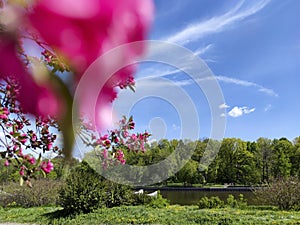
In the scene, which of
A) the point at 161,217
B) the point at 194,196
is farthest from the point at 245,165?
the point at 161,217

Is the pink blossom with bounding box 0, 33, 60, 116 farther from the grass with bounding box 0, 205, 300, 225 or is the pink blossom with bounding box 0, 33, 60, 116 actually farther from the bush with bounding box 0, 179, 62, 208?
the bush with bounding box 0, 179, 62, 208

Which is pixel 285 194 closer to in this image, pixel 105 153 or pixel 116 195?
pixel 116 195

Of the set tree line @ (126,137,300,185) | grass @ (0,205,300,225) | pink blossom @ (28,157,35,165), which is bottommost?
grass @ (0,205,300,225)

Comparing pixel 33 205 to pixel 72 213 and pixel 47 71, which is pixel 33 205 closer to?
pixel 72 213

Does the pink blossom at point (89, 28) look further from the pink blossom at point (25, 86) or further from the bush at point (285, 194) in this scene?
the bush at point (285, 194)

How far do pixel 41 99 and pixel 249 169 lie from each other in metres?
38.7

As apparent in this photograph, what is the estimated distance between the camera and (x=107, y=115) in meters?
0.29

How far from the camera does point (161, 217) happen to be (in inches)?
347

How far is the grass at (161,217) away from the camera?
8094 mm

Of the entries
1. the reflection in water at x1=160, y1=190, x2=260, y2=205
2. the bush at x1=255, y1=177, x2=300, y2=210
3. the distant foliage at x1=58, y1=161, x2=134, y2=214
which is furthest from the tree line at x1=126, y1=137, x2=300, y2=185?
the distant foliage at x1=58, y1=161, x2=134, y2=214

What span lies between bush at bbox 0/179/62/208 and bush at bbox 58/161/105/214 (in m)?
2.98

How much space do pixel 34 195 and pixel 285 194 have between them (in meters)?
9.40

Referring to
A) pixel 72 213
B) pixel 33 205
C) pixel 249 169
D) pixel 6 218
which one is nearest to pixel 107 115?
pixel 72 213

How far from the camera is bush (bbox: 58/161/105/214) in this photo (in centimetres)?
997
